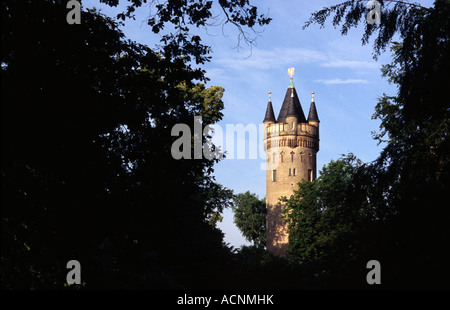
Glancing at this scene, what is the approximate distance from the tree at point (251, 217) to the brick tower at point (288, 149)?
4882 mm

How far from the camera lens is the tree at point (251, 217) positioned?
82.4 metres

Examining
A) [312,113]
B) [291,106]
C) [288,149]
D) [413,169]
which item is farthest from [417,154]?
[312,113]

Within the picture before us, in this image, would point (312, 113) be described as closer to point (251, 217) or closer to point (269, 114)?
point (269, 114)

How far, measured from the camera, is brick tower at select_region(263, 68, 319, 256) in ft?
256

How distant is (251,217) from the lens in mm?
82438

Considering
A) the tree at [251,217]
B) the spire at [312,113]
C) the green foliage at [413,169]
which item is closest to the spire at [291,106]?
the spire at [312,113]

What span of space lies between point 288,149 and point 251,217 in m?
11.2

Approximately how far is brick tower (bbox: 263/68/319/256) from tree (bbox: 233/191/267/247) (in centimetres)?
488

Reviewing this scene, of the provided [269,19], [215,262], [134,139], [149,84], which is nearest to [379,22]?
[269,19]

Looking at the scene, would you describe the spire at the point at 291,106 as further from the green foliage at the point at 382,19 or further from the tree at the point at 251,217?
the green foliage at the point at 382,19

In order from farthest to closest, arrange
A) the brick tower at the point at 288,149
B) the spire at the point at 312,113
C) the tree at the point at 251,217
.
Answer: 1. the spire at the point at 312,113
2. the tree at the point at 251,217
3. the brick tower at the point at 288,149

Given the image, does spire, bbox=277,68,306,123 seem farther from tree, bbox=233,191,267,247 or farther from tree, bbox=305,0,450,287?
tree, bbox=305,0,450,287
